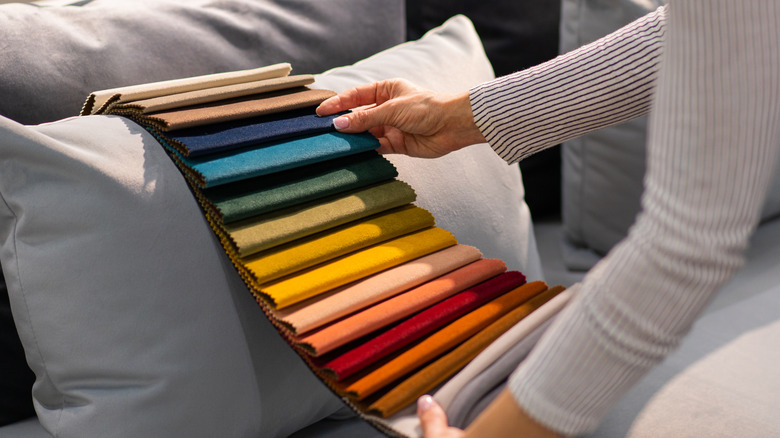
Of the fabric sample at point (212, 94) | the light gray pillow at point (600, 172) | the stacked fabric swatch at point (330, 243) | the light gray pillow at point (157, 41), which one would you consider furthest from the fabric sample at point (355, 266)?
the light gray pillow at point (600, 172)

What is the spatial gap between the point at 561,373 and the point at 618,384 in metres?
0.04

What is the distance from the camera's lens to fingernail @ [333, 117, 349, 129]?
780mm

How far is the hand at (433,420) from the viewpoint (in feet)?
1.82

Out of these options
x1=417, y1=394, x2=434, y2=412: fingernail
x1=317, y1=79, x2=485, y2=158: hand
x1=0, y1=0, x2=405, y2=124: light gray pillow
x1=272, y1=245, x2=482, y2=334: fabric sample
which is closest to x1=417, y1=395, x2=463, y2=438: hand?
x1=417, y1=394, x2=434, y2=412: fingernail

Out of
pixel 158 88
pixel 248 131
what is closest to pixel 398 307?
pixel 248 131

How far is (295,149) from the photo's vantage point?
28.0 inches

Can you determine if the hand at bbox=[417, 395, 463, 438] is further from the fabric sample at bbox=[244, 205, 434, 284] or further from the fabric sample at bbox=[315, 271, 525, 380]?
the fabric sample at bbox=[244, 205, 434, 284]

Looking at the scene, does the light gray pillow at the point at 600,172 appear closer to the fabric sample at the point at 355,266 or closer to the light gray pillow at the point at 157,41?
the light gray pillow at the point at 157,41

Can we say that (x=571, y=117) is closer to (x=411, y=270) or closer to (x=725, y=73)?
(x=411, y=270)

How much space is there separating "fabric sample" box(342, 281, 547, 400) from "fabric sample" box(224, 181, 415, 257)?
0.16m

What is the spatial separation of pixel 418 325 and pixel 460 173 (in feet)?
1.00

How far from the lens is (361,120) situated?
79 cm

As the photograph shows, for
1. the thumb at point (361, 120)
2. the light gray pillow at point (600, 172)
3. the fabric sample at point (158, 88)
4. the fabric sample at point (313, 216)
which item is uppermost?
the fabric sample at point (158, 88)

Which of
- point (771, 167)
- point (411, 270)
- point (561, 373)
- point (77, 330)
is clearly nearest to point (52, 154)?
point (77, 330)
